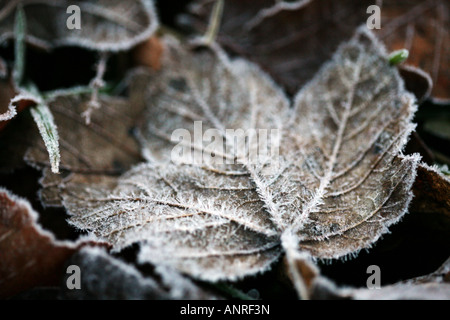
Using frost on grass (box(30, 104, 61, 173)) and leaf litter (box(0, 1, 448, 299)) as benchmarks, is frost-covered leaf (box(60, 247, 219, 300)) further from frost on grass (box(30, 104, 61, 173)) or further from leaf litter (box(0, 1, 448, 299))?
frost on grass (box(30, 104, 61, 173))

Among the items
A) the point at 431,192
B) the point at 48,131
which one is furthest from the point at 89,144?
the point at 431,192

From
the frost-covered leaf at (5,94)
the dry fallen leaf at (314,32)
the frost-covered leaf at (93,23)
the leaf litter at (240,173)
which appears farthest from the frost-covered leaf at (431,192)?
the frost-covered leaf at (5,94)

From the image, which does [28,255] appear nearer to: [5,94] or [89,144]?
[89,144]

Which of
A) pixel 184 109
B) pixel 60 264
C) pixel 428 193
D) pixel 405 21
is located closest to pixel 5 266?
pixel 60 264

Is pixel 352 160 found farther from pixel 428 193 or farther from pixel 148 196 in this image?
pixel 148 196

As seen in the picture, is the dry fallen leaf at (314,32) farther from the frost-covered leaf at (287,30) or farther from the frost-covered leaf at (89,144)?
the frost-covered leaf at (89,144)

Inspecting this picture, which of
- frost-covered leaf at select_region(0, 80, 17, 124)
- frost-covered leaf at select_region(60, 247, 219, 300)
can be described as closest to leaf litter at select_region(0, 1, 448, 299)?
frost-covered leaf at select_region(60, 247, 219, 300)

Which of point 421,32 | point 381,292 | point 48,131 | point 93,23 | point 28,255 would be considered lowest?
point 381,292
